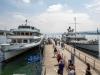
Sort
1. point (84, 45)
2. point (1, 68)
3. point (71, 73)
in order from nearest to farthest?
1. point (71, 73)
2. point (1, 68)
3. point (84, 45)

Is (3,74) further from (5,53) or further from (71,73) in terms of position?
(71,73)

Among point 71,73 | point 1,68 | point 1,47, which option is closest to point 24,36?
point 1,47

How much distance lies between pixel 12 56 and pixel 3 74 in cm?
1048

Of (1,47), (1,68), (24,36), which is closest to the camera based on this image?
(1,68)

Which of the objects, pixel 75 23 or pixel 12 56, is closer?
pixel 12 56

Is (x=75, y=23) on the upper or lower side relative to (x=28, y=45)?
upper

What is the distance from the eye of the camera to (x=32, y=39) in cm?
5447

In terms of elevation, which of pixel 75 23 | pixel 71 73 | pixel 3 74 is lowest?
pixel 3 74

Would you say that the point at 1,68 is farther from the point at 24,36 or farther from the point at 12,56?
the point at 24,36

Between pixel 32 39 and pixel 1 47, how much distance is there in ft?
54.4

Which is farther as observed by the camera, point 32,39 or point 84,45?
point 84,45

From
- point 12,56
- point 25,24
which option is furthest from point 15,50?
point 25,24

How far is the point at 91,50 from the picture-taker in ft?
195

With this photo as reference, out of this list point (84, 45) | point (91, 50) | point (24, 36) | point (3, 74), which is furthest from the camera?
point (84, 45)
